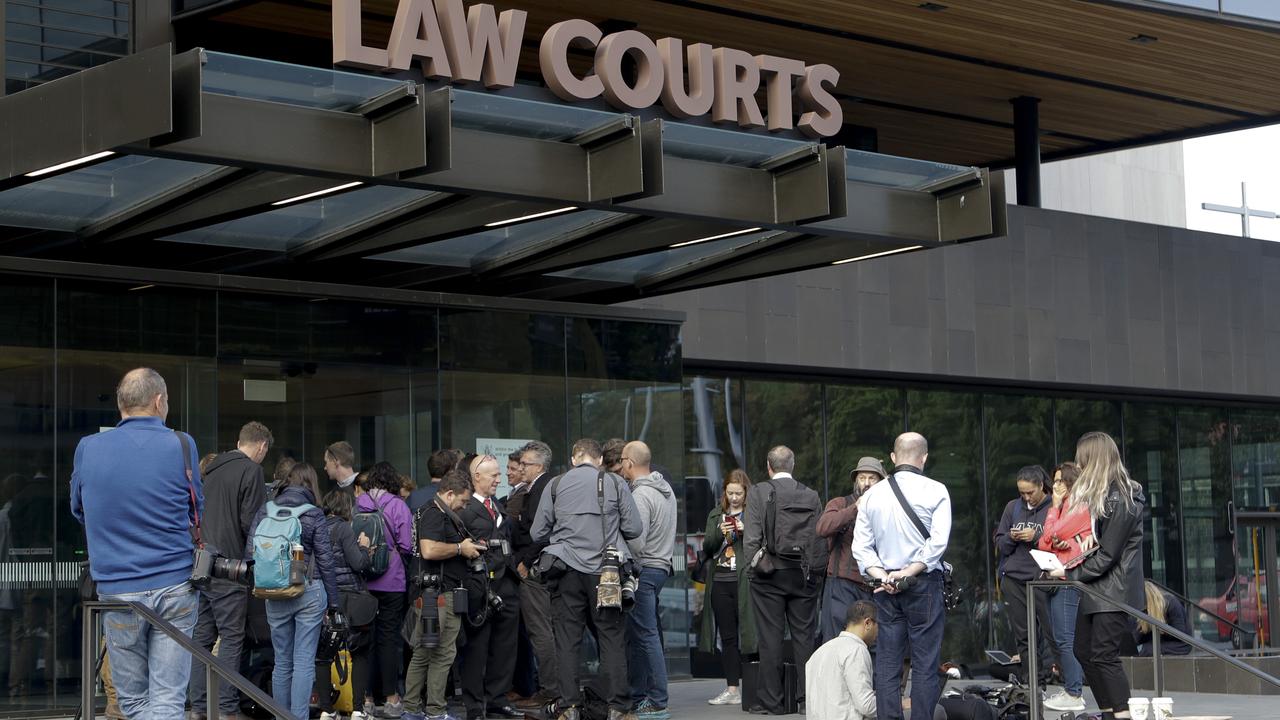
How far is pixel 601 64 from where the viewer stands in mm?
13258

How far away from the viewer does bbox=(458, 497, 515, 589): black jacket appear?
37.6 feet

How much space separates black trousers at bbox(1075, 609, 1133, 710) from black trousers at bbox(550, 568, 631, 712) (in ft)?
10.8

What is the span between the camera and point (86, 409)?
12586 millimetres

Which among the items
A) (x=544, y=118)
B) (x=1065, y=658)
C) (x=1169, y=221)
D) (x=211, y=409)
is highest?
(x=1169, y=221)

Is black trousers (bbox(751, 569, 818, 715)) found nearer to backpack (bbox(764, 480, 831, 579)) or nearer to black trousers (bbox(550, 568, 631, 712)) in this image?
backpack (bbox(764, 480, 831, 579))

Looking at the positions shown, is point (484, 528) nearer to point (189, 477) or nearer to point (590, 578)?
point (590, 578)

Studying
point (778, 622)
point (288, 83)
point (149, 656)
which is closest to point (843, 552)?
point (778, 622)

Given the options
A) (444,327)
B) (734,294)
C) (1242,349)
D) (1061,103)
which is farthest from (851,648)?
(1242,349)

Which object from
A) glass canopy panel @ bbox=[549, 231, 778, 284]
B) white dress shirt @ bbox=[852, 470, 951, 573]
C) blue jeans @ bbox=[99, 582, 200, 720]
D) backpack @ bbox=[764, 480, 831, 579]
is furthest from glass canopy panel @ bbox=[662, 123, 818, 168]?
blue jeans @ bbox=[99, 582, 200, 720]

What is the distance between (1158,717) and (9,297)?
29.0ft

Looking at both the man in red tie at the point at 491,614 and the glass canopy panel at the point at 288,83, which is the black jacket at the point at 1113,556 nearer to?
the man in red tie at the point at 491,614

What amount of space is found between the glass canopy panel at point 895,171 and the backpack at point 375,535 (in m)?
4.42

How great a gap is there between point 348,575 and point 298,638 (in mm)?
860

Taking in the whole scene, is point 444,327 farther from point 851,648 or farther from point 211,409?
point 851,648
